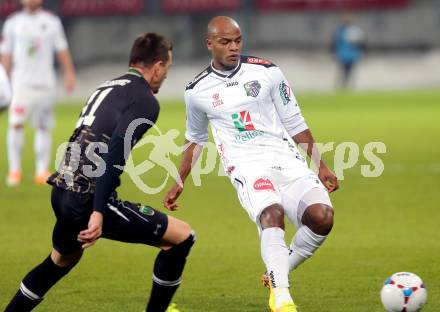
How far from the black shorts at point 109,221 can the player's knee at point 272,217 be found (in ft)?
2.49

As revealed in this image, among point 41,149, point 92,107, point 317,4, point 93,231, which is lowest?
point 317,4

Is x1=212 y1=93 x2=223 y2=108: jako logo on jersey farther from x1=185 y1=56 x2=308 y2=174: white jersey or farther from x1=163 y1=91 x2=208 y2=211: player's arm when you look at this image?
x1=163 y1=91 x2=208 y2=211: player's arm

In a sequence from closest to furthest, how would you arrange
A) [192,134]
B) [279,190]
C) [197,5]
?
[279,190] < [192,134] < [197,5]

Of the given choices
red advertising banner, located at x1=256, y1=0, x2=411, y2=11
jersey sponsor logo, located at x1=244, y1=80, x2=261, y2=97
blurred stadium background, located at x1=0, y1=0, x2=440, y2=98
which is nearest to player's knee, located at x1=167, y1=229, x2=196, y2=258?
jersey sponsor logo, located at x1=244, y1=80, x2=261, y2=97

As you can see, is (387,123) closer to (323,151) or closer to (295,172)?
(323,151)

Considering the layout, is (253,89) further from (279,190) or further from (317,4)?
(317,4)

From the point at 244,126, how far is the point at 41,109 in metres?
8.03

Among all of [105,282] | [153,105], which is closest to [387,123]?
[105,282]

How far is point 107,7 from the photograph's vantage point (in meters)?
35.4

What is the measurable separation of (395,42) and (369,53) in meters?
0.90

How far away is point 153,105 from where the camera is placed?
23.6ft

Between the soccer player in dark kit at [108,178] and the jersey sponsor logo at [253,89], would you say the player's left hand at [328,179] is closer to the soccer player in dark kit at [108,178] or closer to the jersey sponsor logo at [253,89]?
the jersey sponsor logo at [253,89]

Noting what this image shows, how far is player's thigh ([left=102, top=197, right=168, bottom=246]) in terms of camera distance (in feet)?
23.8

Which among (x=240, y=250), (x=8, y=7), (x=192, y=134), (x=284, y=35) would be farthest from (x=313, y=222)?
(x=284, y=35)
